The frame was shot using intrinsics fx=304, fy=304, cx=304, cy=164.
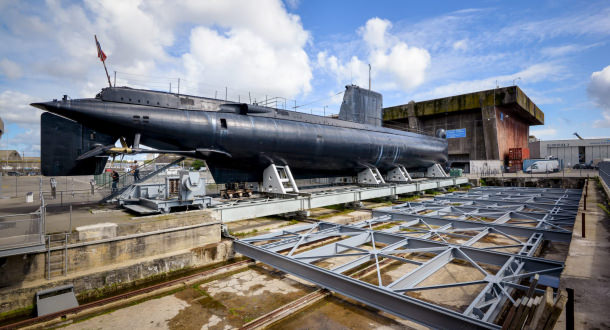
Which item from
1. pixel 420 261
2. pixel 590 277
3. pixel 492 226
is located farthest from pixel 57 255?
pixel 492 226

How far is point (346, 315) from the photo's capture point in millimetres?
5676

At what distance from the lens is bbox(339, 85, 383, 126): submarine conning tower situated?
60.6 feet

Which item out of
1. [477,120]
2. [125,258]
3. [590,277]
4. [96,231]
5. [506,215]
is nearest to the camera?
[590,277]

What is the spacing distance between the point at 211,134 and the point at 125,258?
526 cm

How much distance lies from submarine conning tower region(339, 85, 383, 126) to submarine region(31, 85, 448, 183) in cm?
6

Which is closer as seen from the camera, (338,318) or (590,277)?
(590,277)

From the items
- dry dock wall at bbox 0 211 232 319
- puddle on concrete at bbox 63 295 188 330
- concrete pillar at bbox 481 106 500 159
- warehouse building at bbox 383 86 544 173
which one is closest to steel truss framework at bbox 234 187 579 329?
dry dock wall at bbox 0 211 232 319

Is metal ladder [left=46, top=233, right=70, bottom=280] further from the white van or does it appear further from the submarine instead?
the white van

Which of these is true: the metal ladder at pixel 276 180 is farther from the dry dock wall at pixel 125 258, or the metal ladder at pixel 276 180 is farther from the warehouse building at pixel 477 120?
the warehouse building at pixel 477 120

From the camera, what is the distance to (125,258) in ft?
24.2

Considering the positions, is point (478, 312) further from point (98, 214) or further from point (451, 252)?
point (98, 214)

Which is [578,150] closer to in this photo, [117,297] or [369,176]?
[369,176]

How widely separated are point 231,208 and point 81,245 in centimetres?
405

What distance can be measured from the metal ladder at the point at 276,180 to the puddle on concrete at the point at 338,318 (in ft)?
23.7
